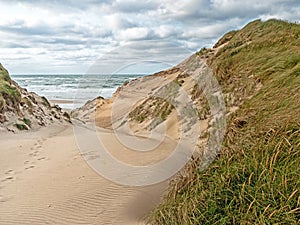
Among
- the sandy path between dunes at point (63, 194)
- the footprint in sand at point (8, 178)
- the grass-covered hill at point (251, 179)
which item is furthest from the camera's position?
the footprint in sand at point (8, 178)

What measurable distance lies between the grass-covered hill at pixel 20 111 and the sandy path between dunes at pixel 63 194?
4299 mm

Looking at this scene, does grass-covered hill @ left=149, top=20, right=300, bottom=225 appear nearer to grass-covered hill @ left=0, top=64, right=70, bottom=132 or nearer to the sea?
the sea

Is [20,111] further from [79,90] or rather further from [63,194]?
[79,90]

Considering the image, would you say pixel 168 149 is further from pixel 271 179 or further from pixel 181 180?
pixel 271 179

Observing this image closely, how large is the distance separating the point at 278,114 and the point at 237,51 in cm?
857

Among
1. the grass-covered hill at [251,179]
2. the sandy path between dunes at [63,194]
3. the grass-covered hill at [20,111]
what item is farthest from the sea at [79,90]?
the grass-covered hill at [251,179]

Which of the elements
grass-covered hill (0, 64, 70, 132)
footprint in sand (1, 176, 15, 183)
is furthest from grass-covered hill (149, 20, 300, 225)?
grass-covered hill (0, 64, 70, 132)

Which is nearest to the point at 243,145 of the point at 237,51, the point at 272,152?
the point at 272,152

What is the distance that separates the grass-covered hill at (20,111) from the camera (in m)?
13.1

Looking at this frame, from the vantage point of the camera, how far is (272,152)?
4258 mm

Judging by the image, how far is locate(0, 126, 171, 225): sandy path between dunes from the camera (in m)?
5.41

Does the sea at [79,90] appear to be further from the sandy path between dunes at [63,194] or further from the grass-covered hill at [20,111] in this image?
the sandy path between dunes at [63,194]

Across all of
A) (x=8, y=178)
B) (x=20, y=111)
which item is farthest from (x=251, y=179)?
(x=20, y=111)

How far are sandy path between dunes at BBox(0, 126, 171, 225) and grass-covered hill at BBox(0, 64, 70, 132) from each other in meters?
4.30
